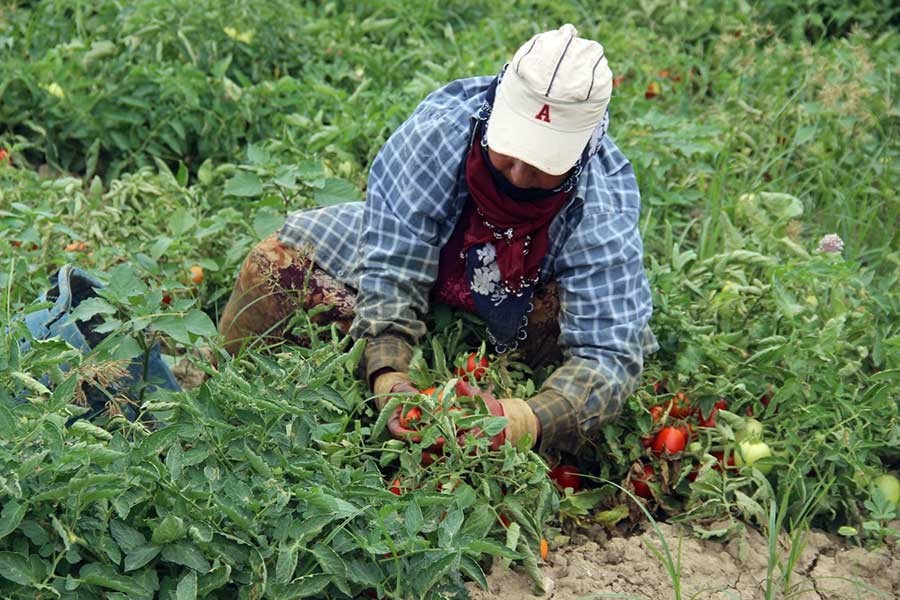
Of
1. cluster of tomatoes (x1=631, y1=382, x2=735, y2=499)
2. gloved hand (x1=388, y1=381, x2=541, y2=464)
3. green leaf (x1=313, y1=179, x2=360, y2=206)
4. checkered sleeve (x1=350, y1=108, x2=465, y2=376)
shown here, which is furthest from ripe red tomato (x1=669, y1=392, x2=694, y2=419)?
green leaf (x1=313, y1=179, x2=360, y2=206)

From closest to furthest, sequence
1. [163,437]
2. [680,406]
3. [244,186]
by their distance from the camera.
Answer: [163,437] → [680,406] → [244,186]

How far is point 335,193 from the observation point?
3.40 meters

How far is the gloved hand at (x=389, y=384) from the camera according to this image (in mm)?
2654

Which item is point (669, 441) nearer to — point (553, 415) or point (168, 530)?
point (553, 415)

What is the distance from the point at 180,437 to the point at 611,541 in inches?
41.6

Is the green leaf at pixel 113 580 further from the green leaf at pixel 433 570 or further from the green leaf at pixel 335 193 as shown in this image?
the green leaf at pixel 335 193

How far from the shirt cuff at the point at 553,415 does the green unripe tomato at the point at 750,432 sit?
441mm

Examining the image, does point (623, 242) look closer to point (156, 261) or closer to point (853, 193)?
point (156, 261)

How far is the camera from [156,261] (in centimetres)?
323

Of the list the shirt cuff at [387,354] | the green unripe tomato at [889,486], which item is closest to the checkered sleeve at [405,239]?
the shirt cuff at [387,354]

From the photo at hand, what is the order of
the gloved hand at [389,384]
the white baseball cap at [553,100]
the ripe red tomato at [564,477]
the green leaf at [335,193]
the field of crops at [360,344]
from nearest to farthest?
the field of crops at [360,344]
the white baseball cap at [553,100]
the gloved hand at [389,384]
the ripe red tomato at [564,477]
the green leaf at [335,193]

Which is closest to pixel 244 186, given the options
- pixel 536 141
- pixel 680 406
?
pixel 536 141

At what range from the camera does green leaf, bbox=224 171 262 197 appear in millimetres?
3273

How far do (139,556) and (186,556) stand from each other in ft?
0.24
